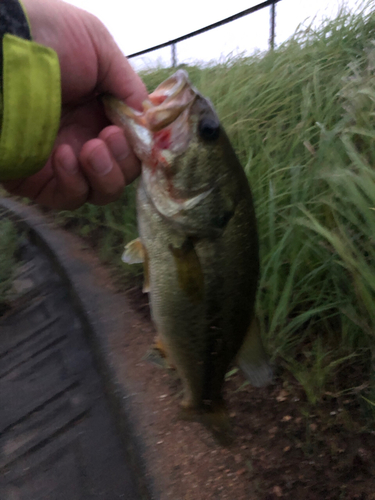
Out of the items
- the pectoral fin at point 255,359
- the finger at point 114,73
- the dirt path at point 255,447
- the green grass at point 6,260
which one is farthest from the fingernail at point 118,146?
the green grass at point 6,260

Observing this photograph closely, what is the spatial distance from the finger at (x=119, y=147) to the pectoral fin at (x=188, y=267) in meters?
0.42

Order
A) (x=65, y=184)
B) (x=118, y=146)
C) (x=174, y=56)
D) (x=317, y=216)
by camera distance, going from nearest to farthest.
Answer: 1. (x=118, y=146)
2. (x=65, y=184)
3. (x=317, y=216)
4. (x=174, y=56)

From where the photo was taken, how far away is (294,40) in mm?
3480

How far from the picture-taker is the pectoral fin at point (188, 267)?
4.15 feet

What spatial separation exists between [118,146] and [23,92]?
35 cm

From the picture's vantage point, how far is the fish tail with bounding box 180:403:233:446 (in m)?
1.50

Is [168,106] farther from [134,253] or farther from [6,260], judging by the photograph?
[6,260]

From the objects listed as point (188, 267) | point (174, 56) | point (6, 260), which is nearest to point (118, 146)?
point (188, 267)

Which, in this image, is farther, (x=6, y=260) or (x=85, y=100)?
(x=6, y=260)

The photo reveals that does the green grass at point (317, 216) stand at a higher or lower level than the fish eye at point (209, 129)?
lower

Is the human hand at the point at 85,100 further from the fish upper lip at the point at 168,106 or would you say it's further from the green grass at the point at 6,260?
the green grass at the point at 6,260

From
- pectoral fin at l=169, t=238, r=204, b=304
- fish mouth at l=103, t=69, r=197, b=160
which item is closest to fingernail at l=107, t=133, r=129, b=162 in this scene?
fish mouth at l=103, t=69, r=197, b=160

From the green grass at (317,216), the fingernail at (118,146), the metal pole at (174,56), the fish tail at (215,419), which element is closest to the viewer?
the fingernail at (118,146)

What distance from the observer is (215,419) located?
1505 millimetres
